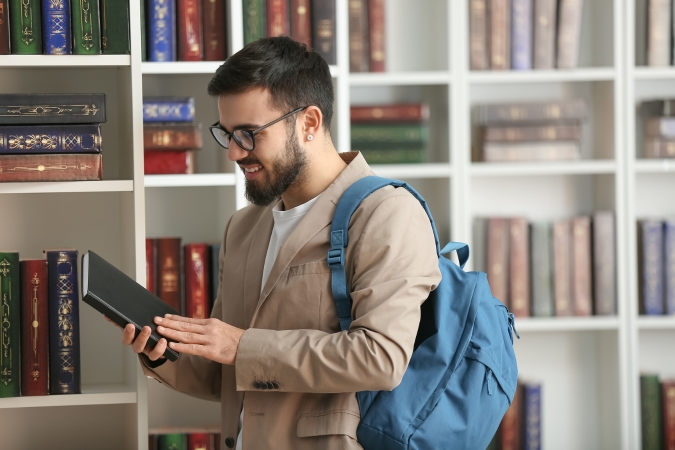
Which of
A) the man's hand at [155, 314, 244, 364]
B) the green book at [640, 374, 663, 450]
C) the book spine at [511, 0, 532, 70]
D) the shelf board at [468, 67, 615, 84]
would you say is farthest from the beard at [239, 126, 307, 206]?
the green book at [640, 374, 663, 450]

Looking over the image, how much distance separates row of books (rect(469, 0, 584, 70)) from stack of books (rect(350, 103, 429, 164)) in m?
0.24

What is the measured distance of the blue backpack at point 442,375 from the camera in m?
1.38

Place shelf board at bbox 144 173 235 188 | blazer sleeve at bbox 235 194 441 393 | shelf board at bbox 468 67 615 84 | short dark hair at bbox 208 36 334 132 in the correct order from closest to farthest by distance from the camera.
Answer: blazer sleeve at bbox 235 194 441 393, short dark hair at bbox 208 36 334 132, shelf board at bbox 144 173 235 188, shelf board at bbox 468 67 615 84

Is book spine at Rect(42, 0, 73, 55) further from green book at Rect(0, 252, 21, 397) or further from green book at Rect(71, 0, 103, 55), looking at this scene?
green book at Rect(0, 252, 21, 397)

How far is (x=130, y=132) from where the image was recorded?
1.66 metres

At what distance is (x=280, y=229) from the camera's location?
1566 millimetres

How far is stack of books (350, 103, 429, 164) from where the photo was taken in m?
2.54

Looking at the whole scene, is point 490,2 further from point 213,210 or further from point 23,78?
point 23,78

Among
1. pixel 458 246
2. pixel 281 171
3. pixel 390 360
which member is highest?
pixel 281 171

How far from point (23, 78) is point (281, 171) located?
0.79 metres

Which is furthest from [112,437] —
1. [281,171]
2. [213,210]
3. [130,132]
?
[281,171]

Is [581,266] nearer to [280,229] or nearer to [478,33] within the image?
[478,33]

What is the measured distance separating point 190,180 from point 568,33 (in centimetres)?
136

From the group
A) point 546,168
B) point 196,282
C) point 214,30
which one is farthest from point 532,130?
point 196,282
